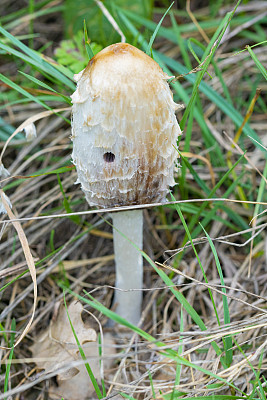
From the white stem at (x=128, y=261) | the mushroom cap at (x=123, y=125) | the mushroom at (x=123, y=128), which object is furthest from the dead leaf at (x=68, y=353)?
the mushroom cap at (x=123, y=125)

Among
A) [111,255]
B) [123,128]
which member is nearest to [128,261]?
[111,255]

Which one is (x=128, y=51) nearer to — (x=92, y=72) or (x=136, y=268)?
(x=92, y=72)

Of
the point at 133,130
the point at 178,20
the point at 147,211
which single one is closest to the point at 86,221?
the point at 147,211

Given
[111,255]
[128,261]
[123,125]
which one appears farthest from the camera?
[111,255]

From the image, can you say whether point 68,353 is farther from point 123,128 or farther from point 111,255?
point 123,128

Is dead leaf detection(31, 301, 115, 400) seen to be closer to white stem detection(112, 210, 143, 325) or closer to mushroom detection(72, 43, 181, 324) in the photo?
white stem detection(112, 210, 143, 325)

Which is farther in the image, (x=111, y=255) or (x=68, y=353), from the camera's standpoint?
(x=111, y=255)

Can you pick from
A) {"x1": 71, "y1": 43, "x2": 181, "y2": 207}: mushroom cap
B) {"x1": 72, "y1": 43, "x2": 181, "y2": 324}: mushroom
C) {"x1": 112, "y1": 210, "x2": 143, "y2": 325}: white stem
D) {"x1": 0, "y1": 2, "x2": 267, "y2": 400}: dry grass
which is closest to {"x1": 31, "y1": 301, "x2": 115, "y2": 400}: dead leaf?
{"x1": 0, "y1": 2, "x2": 267, "y2": 400}: dry grass
